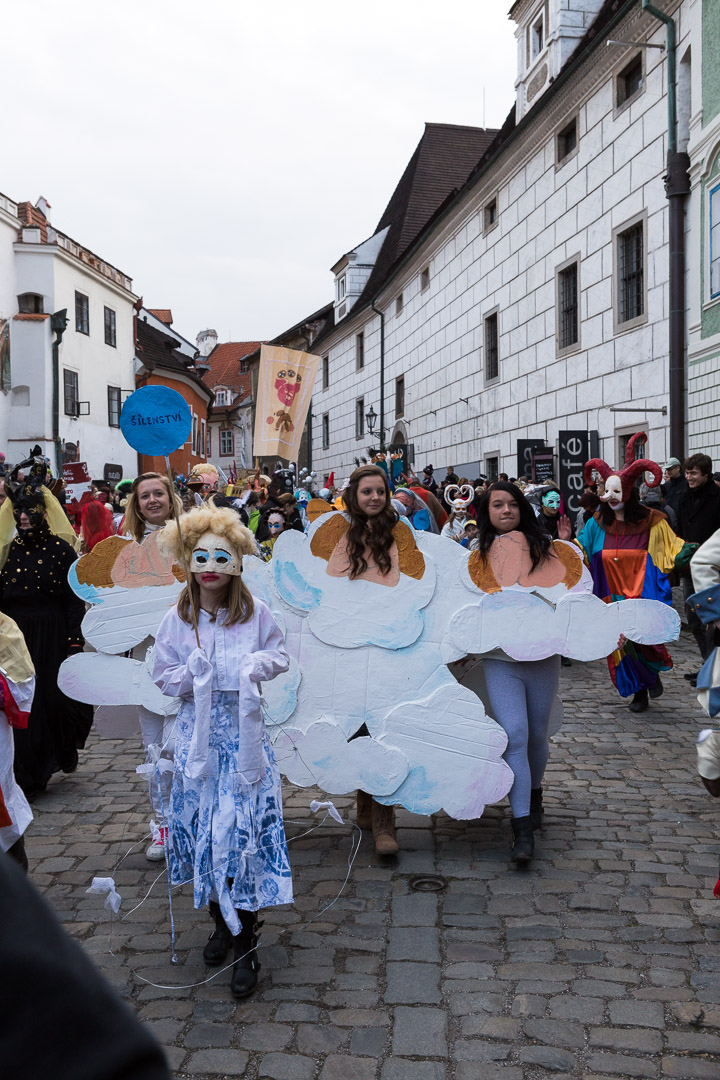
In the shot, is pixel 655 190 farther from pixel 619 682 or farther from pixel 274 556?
pixel 274 556

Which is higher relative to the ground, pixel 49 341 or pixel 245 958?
pixel 49 341

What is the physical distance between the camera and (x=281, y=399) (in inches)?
585

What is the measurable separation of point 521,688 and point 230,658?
5.82 ft

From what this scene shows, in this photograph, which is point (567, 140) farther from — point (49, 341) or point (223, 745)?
point (223, 745)

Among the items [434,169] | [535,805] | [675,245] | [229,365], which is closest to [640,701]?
[535,805]

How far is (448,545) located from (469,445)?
21116 mm

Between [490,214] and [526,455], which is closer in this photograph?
[526,455]

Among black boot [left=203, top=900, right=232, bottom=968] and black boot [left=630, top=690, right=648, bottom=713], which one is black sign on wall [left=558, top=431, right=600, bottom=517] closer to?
black boot [left=630, top=690, right=648, bottom=713]

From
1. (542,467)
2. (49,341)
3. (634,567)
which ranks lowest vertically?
(634,567)

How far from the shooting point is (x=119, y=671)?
17.5ft

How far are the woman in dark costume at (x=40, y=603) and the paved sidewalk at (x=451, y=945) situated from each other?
35 cm

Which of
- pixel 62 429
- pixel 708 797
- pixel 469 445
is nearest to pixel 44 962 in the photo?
pixel 708 797

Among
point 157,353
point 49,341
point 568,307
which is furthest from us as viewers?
point 157,353

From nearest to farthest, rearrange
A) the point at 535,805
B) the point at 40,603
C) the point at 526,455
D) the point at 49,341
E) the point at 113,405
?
the point at 535,805 < the point at 40,603 < the point at 526,455 < the point at 49,341 < the point at 113,405
